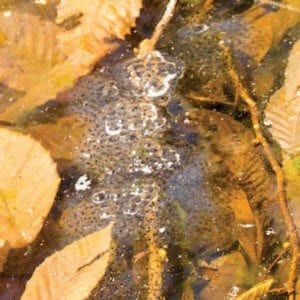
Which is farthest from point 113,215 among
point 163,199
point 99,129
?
point 99,129

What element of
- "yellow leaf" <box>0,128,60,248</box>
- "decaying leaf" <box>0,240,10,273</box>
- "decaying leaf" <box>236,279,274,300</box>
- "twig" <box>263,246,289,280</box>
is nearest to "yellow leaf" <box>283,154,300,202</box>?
"twig" <box>263,246,289,280</box>

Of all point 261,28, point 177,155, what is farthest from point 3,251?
point 261,28

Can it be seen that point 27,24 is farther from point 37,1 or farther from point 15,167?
point 15,167

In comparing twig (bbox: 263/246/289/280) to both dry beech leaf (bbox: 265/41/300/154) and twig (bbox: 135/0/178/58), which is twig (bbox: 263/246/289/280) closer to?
dry beech leaf (bbox: 265/41/300/154)

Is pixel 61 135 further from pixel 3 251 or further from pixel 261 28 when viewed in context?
pixel 261 28

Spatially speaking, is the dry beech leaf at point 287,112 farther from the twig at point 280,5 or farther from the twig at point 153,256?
the twig at point 153,256

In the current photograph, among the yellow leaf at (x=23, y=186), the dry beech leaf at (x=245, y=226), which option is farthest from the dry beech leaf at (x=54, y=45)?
the dry beech leaf at (x=245, y=226)
